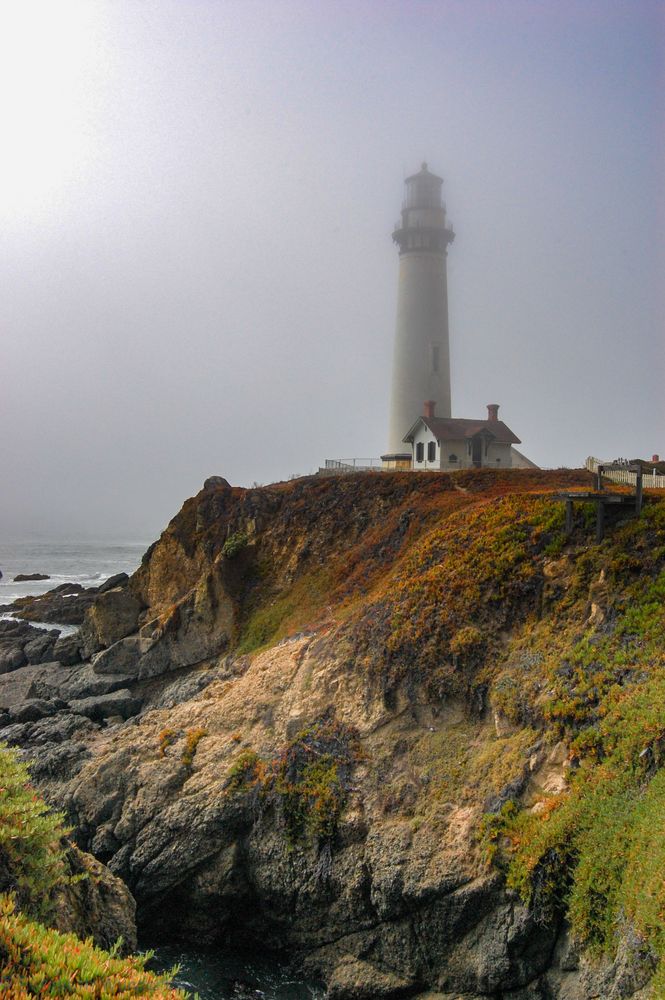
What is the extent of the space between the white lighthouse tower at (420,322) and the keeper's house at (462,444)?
4.79 metres

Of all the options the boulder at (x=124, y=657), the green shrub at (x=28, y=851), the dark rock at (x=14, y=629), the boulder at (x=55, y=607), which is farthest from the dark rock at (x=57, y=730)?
the boulder at (x=55, y=607)

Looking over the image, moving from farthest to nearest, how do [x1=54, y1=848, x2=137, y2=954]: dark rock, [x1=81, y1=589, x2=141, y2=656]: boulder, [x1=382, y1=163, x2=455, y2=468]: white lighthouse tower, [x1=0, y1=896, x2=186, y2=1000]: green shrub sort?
[x1=382, y1=163, x2=455, y2=468]: white lighthouse tower < [x1=81, y1=589, x2=141, y2=656]: boulder < [x1=54, y1=848, x2=137, y2=954]: dark rock < [x1=0, y1=896, x2=186, y2=1000]: green shrub

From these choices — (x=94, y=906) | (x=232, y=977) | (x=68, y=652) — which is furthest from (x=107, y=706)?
(x=94, y=906)

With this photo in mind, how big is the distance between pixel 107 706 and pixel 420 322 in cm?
3159

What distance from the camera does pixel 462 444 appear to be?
39.9 metres

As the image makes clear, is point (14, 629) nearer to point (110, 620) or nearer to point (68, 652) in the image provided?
point (68, 652)

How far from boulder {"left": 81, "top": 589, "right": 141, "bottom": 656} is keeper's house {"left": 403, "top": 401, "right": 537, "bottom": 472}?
17.8 m

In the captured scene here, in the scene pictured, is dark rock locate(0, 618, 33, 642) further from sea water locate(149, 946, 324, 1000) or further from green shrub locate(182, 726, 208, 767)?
sea water locate(149, 946, 324, 1000)

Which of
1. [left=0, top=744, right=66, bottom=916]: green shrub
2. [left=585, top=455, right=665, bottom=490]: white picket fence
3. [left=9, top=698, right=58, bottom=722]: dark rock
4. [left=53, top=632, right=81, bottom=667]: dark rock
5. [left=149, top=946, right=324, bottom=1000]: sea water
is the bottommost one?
[left=149, top=946, right=324, bottom=1000]: sea water

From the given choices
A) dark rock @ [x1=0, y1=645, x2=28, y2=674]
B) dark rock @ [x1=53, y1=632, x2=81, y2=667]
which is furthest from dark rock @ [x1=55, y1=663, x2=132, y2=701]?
A: dark rock @ [x1=0, y1=645, x2=28, y2=674]

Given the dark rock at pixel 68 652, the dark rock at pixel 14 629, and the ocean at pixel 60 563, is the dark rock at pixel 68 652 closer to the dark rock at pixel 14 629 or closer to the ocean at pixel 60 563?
the dark rock at pixel 14 629

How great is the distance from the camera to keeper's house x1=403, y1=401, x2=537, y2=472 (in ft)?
130

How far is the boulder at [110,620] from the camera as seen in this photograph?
120 ft

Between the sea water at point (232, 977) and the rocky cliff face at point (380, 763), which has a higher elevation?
the rocky cliff face at point (380, 763)
